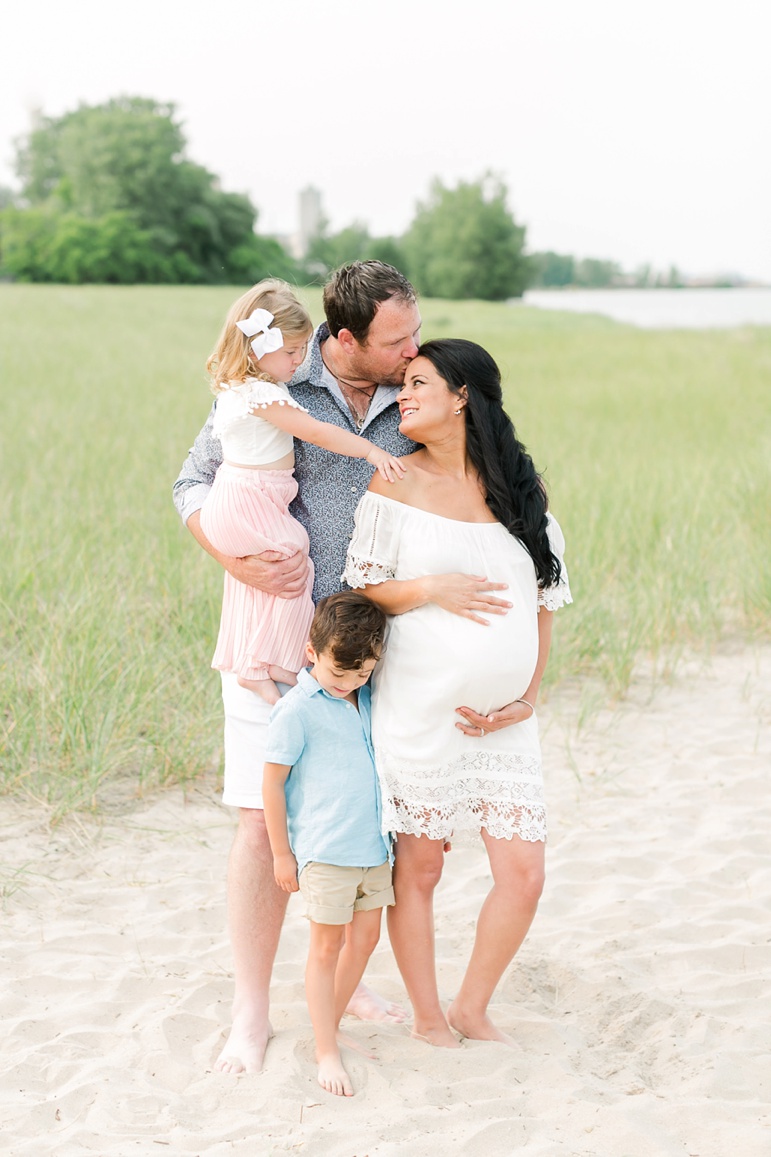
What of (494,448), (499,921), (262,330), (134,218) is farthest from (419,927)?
(134,218)

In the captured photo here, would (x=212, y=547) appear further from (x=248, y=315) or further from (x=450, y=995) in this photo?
(x=450, y=995)

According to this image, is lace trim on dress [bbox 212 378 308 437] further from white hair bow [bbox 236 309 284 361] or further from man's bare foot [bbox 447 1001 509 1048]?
man's bare foot [bbox 447 1001 509 1048]

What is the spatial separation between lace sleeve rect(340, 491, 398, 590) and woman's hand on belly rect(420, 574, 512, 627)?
→ 107mm

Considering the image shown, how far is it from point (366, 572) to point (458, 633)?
0.26 meters

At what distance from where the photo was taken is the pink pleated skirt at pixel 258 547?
278 centimetres

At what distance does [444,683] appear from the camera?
8.64 ft

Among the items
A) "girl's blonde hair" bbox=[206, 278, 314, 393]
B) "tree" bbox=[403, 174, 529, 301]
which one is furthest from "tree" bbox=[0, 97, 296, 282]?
"girl's blonde hair" bbox=[206, 278, 314, 393]

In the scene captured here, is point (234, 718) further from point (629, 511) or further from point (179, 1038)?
point (629, 511)

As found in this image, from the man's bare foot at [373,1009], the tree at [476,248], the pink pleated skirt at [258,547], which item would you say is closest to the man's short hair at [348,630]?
the pink pleated skirt at [258,547]

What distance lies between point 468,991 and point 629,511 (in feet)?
16.7

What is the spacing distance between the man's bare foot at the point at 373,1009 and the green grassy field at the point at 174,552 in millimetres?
1433

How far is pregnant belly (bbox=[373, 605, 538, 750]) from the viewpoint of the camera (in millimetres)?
2641

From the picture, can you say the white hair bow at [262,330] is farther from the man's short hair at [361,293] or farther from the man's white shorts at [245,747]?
the man's white shorts at [245,747]

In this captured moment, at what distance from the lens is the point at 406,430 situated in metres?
2.68
